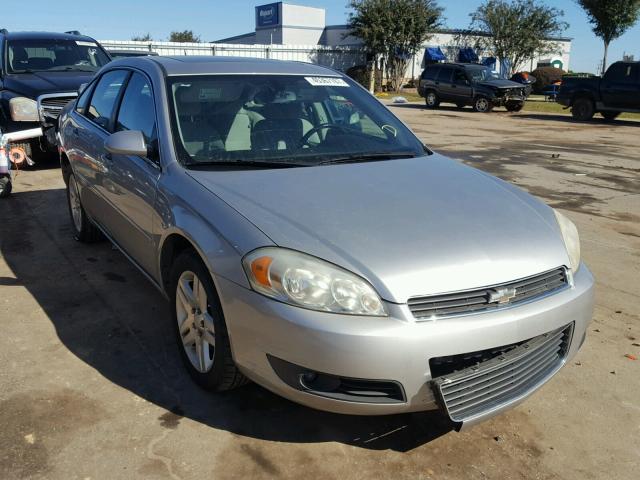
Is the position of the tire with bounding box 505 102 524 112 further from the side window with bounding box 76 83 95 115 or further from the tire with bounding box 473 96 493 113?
the side window with bounding box 76 83 95 115

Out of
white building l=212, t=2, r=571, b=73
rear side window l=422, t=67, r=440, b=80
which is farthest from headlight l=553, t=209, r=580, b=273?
white building l=212, t=2, r=571, b=73

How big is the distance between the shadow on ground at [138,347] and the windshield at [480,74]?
2056cm

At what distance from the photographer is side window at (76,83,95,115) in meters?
4.98

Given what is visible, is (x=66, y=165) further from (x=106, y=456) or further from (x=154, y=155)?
(x=106, y=456)

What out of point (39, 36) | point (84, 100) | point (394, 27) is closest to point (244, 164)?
point (84, 100)

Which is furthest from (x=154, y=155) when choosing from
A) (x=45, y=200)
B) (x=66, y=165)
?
(x=45, y=200)

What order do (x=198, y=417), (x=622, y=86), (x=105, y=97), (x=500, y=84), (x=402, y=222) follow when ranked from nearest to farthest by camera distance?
(x=402, y=222), (x=198, y=417), (x=105, y=97), (x=622, y=86), (x=500, y=84)

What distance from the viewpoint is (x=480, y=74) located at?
78.1 ft

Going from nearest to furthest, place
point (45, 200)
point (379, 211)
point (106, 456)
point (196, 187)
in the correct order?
1. point (106, 456)
2. point (379, 211)
3. point (196, 187)
4. point (45, 200)

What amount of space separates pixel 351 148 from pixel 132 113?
4.81ft

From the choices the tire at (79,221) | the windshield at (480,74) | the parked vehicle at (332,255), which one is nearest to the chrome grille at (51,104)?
the tire at (79,221)

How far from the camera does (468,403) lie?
7.92 ft

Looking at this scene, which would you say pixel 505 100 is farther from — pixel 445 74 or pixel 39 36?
pixel 39 36

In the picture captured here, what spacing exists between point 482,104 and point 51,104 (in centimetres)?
1845
